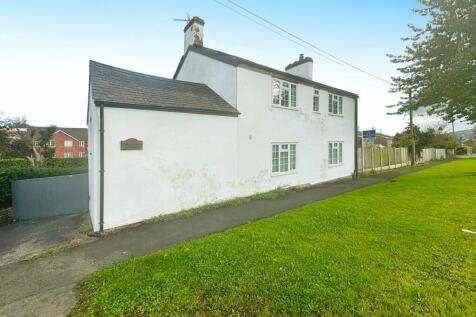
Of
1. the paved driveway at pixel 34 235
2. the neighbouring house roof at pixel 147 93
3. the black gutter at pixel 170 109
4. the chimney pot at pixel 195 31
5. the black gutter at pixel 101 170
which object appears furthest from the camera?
the chimney pot at pixel 195 31

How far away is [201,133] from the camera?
928cm

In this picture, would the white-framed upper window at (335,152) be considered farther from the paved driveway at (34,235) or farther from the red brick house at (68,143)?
the red brick house at (68,143)

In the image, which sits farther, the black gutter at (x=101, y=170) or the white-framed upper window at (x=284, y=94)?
the white-framed upper window at (x=284, y=94)

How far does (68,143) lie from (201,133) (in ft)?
A: 212

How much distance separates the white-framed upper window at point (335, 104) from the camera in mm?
15922

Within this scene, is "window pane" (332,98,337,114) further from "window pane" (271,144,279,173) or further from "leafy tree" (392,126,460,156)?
"leafy tree" (392,126,460,156)

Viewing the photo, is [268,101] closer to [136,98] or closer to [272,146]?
[272,146]

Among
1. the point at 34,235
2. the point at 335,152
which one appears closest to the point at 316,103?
the point at 335,152

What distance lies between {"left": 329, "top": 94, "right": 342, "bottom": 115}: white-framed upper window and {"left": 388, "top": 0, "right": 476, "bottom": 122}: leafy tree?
12.8 ft

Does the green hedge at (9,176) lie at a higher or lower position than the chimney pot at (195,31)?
lower

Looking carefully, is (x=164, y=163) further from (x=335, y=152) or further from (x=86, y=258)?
(x=335, y=152)

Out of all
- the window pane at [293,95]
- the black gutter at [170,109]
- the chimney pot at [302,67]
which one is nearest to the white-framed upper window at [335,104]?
the chimney pot at [302,67]

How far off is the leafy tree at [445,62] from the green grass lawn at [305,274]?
9.79m

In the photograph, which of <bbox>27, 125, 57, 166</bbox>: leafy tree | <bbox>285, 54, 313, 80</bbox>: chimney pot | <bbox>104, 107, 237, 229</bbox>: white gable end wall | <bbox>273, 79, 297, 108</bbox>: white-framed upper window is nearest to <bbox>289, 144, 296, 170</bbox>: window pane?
<bbox>273, 79, 297, 108</bbox>: white-framed upper window
